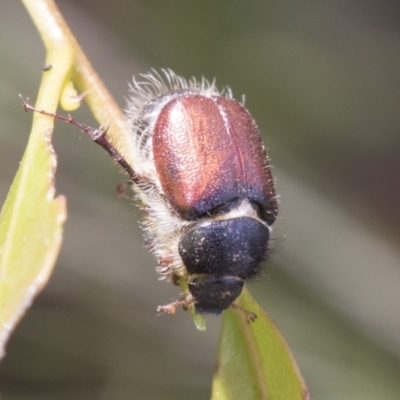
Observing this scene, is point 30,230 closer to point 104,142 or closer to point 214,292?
point 104,142

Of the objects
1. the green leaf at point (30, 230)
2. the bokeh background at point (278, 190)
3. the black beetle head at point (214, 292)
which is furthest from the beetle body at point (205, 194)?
the bokeh background at point (278, 190)

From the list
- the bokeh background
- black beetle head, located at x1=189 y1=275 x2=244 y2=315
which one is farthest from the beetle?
the bokeh background

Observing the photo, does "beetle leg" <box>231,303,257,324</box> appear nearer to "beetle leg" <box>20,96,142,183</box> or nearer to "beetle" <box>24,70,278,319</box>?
"beetle" <box>24,70,278,319</box>

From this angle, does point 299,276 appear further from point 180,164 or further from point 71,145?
point 180,164

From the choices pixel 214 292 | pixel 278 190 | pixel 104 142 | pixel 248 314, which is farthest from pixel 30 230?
pixel 278 190

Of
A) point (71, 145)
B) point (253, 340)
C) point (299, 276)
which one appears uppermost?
point (71, 145)

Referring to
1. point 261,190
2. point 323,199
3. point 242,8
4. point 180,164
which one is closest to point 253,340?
point 261,190

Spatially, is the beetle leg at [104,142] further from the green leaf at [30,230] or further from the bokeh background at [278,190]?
the bokeh background at [278,190]
